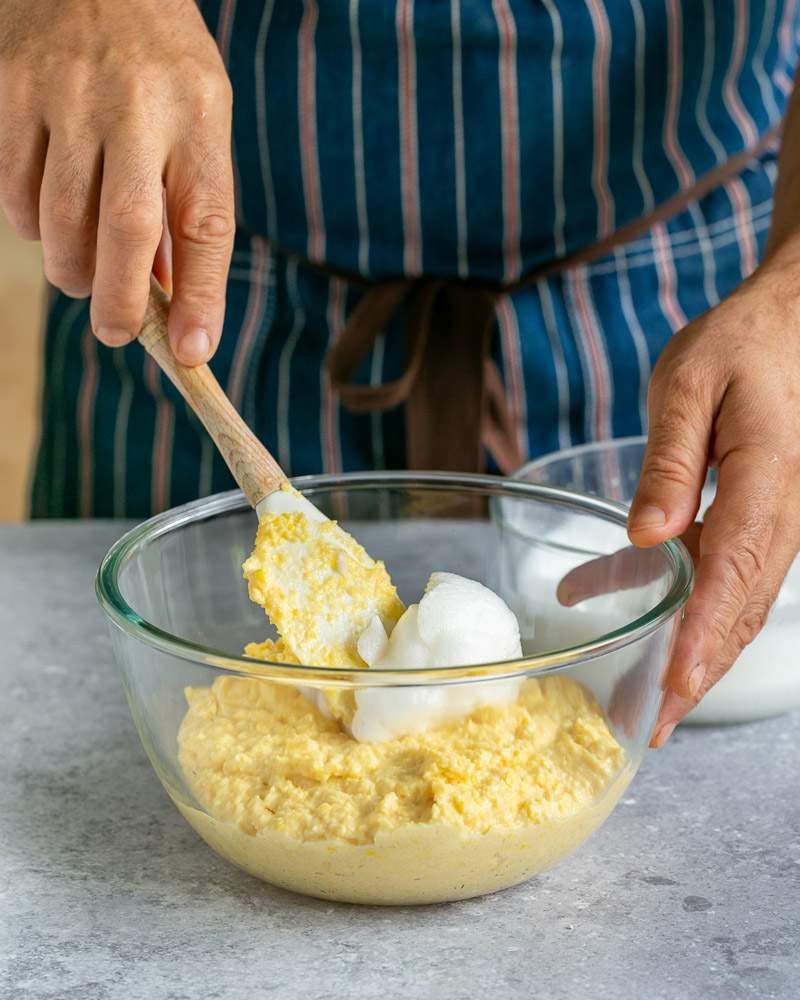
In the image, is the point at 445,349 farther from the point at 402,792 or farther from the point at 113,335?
the point at 402,792

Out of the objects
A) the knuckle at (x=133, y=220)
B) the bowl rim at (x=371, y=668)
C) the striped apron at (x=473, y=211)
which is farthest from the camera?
the striped apron at (x=473, y=211)

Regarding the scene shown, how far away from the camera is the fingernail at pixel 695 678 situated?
35.4 inches

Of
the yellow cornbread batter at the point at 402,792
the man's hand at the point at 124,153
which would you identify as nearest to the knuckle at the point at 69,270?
the man's hand at the point at 124,153

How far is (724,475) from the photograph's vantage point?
0.93 m

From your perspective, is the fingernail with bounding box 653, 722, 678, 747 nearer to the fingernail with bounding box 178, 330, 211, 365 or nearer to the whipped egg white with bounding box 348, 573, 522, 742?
the whipped egg white with bounding box 348, 573, 522, 742

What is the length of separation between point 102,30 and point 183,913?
564 mm

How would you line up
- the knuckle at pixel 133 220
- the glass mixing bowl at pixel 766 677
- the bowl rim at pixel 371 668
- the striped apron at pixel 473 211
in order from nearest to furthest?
the bowl rim at pixel 371 668, the knuckle at pixel 133 220, the glass mixing bowl at pixel 766 677, the striped apron at pixel 473 211

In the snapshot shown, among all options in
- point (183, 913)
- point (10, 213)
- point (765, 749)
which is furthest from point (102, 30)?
point (765, 749)

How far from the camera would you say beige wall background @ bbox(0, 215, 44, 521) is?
3494mm

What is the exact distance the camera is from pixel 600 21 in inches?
51.1

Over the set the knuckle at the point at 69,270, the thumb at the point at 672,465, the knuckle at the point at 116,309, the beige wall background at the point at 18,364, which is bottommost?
the beige wall background at the point at 18,364

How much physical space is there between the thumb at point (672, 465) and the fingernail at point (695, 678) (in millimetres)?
82

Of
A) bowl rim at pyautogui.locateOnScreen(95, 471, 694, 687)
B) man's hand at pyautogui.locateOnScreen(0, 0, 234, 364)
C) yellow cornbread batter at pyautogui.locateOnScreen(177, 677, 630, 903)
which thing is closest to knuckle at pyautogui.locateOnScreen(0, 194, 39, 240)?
man's hand at pyautogui.locateOnScreen(0, 0, 234, 364)

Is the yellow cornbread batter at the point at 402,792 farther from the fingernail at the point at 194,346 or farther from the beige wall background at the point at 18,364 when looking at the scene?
the beige wall background at the point at 18,364
